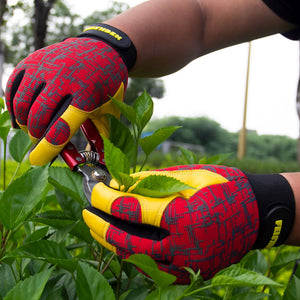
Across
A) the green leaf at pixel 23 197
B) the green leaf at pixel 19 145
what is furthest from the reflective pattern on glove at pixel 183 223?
the green leaf at pixel 19 145

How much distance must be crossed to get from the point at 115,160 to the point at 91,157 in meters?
0.29

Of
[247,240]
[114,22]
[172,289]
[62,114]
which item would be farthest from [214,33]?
[172,289]

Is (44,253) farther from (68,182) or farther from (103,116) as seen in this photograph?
(103,116)

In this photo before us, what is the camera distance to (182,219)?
1.83ft

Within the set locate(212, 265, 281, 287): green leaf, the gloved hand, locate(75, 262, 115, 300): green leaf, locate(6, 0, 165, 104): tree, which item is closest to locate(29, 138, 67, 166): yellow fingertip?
the gloved hand

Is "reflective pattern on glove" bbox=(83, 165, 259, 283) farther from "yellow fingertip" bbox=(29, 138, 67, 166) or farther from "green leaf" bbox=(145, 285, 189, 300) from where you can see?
"yellow fingertip" bbox=(29, 138, 67, 166)

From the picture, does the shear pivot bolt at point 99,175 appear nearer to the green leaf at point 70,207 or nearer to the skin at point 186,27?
the green leaf at point 70,207

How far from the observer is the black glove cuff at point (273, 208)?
2.11 ft

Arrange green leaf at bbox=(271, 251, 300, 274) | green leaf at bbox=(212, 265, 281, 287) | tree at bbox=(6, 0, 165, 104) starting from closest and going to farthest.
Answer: green leaf at bbox=(212, 265, 281, 287), green leaf at bbox=(271, 251, 300, 274), tree at bbox=(6, 0, 165, 104)

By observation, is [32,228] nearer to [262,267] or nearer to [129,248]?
[129,248]

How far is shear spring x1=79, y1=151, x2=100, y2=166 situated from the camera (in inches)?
30.1

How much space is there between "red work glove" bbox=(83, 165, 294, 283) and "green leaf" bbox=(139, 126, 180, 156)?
9cm

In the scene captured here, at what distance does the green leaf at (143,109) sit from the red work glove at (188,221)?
138 mm

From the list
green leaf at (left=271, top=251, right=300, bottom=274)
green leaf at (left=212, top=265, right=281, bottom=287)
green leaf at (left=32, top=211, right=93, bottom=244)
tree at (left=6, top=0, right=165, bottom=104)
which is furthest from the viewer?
tree at (left=6, top=0, right=165, bottom=104)
